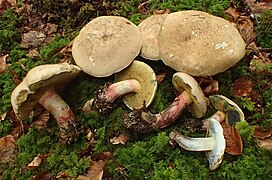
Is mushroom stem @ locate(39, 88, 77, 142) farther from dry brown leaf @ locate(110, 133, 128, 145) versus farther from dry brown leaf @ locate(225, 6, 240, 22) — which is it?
dry brown leaf @ locate(225, 6, 240, 22)

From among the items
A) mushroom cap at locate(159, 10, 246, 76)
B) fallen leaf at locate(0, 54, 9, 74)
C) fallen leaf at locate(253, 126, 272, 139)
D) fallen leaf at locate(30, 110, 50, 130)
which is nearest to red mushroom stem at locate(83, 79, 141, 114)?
mushroom cap at locate(159, 10, 246, 76)

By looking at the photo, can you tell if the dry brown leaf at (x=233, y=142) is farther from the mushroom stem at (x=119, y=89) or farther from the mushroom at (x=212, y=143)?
the mushroom stem at (x=119, y=89)

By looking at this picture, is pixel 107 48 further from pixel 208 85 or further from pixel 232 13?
pixel 232 13

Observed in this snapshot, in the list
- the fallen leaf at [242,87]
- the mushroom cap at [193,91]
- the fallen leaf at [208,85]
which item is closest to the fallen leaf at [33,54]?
the mushroom cap at [193,91]

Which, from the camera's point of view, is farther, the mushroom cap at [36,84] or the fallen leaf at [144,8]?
the fallen leaf at [144,8]

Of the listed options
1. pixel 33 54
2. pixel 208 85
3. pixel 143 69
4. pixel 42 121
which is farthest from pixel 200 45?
pixel 33 54

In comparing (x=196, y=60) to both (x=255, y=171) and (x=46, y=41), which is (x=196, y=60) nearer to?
(x=255, y=171)

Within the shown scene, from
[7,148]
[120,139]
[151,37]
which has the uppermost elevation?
[151,37]

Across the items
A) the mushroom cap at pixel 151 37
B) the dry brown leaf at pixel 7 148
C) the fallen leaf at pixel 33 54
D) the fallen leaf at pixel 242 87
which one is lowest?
the dry brown leaf at pixel 7 148
